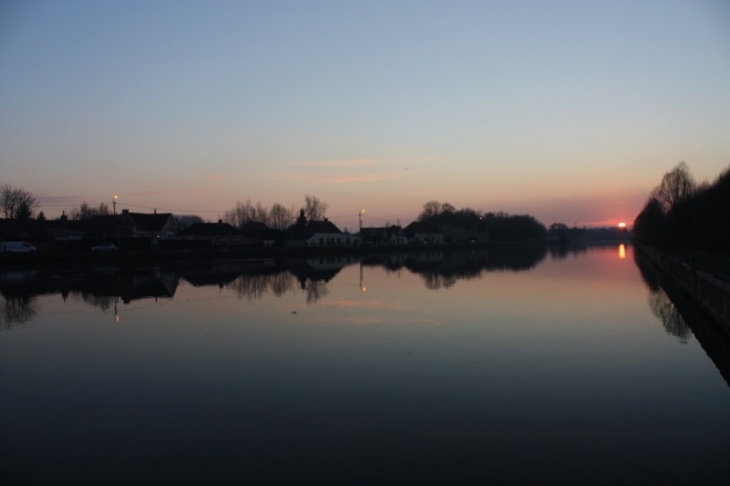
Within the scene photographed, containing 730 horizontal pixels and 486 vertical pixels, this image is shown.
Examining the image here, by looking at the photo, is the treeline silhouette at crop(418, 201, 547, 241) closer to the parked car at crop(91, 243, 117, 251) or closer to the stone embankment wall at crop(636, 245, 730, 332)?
the parked car at crop(91, 243, 117, 251)

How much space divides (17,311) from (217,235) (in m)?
57.6

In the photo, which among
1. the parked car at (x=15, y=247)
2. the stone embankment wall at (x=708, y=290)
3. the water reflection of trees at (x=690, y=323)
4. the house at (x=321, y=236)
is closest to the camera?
the water reflection of trees at (x=690, y=323)

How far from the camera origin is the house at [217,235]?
7738 centimetres

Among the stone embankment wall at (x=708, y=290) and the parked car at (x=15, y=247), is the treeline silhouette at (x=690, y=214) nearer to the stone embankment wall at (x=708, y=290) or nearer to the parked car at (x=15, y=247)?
the stone embankment wall at (x=708, y=290)

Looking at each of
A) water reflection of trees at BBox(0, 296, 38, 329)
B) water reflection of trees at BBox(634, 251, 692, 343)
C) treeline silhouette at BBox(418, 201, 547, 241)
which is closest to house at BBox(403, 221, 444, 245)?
treeline silhouette at BBox(418, 201, 547, 241)

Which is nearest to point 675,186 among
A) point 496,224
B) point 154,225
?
point 154,225

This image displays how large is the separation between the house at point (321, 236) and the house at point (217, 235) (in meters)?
8.91

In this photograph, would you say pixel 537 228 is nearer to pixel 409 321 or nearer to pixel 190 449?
pixel 409 321

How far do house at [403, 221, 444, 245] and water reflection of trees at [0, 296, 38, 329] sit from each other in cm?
9349

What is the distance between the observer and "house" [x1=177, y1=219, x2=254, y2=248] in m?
77.4

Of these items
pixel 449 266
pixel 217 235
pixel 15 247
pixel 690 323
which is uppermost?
pixel 217 235

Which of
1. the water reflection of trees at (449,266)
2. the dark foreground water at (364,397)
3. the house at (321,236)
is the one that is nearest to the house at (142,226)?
the house at (321,236)

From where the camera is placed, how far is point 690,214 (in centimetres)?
4741

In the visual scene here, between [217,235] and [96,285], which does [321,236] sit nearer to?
[217,235]
